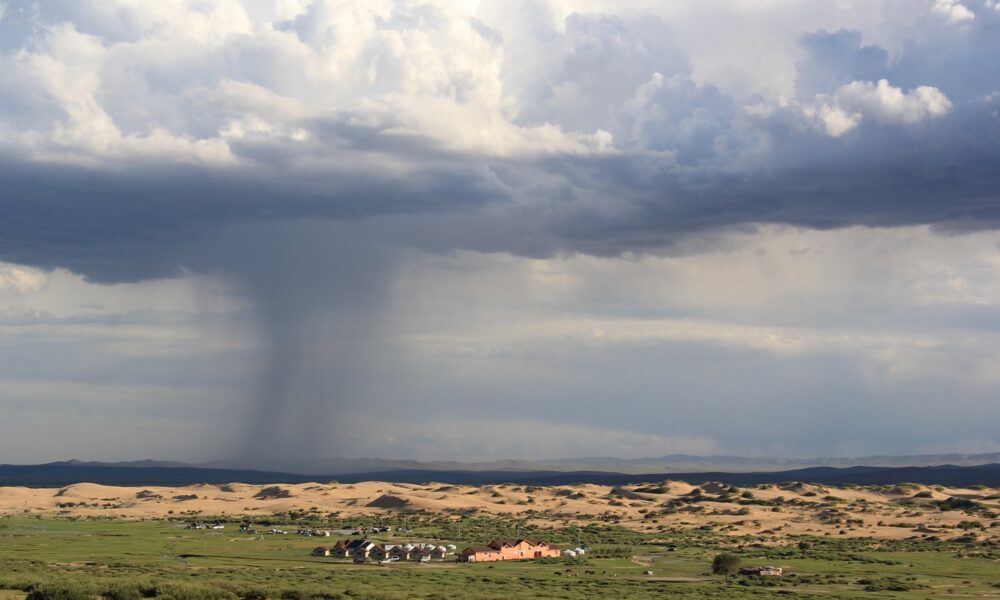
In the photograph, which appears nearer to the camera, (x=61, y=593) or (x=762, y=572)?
(x=61, y=593)

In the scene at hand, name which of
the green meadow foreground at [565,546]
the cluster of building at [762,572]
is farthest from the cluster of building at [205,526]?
the cluster of building at [762,572]

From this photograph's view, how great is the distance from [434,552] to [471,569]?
11227 mm

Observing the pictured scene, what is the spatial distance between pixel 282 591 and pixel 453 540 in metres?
57.9

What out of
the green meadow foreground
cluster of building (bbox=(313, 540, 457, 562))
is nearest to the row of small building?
cluster of building (bbox=(313, 540, 457, 562))

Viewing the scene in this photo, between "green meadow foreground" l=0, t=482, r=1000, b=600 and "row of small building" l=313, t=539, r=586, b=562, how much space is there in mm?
2315

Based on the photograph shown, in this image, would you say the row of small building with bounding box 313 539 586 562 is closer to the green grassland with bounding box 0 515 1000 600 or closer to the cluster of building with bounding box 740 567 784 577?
the green grassland with bounding box 0 515 1000 600

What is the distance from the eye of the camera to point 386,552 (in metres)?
104

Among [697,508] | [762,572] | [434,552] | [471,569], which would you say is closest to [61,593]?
[471,569]

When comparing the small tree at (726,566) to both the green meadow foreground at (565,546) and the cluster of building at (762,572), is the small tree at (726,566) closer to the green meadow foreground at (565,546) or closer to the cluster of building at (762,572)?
the cluster of building at (762,572)

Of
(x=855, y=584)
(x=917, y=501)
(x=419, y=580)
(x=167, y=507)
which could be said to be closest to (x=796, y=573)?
(x=855, y=584)

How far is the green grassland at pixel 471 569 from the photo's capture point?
2736 inches

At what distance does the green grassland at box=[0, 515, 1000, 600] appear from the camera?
69.5 meters

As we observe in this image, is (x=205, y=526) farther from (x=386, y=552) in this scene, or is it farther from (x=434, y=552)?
(x=434, y=552)

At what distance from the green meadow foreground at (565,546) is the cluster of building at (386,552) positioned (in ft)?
9.01
